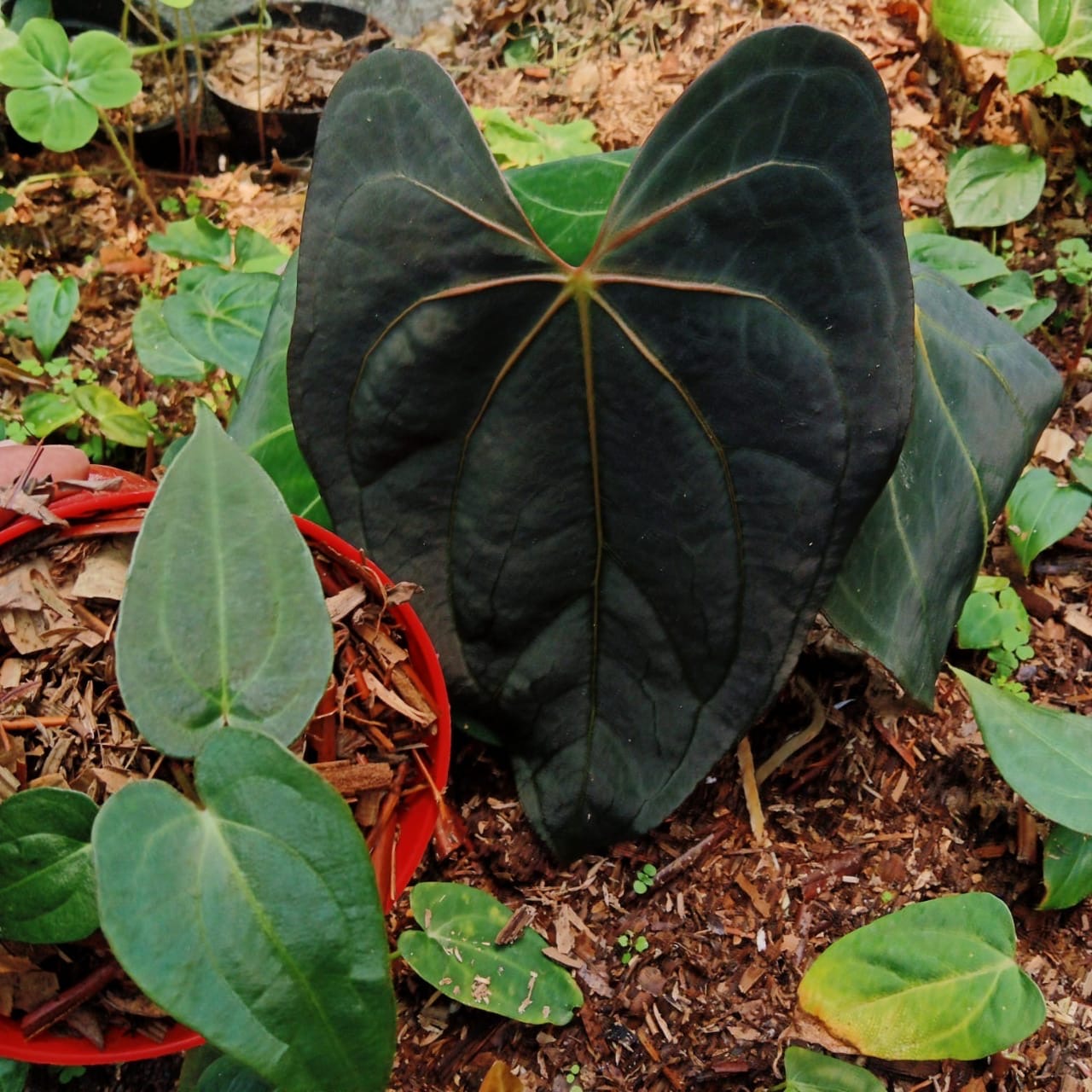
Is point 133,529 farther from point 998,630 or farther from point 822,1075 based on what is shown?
point 998,630

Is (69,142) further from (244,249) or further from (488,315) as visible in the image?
(488,315)

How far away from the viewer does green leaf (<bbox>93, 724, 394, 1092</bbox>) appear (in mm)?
674

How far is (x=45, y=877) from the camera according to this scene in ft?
2.74

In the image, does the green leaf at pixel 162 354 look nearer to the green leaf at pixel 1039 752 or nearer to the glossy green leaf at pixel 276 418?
the glossy green leaf at pixel 276 418

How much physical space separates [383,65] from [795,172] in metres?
0.40

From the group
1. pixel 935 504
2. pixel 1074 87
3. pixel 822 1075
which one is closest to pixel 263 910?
pixel 822 1075

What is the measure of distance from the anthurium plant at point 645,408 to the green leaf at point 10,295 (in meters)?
0.80

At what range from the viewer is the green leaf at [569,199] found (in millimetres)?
1188

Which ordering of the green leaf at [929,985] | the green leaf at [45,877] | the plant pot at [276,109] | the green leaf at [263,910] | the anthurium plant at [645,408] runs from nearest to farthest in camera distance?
the green leaf at [263,910] → the green leaf at [45,877] → the anthurium plant at [645,408] → the green leaf at [929,985] → the plant pot at [276,109]

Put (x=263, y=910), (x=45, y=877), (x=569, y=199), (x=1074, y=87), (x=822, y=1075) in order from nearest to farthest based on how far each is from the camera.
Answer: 1. (x=263, y=910)
2. (x=45, y=877)
3. (x=822, y=1075)
4. (x=569, y=199)
5. (x=1074, y=87)

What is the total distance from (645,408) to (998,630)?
625 mm

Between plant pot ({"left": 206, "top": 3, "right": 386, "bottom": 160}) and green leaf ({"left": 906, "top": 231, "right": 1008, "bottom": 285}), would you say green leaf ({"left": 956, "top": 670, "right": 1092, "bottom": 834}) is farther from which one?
plant pot ({"left": 206, "top": 3, "right": 386, "bottom": 160})

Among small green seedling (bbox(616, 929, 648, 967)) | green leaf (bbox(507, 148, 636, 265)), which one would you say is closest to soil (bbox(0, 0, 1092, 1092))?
small green seedling (bbox(616, 929, 648, 967))

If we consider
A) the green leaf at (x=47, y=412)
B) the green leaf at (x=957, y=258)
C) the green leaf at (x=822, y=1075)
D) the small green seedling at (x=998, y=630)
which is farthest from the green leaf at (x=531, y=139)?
the green leaf at (x=822, y=1075)
